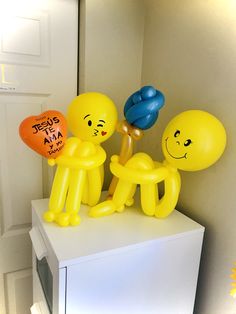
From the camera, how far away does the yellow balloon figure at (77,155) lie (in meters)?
0.84

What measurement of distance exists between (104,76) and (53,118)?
469 millimetres

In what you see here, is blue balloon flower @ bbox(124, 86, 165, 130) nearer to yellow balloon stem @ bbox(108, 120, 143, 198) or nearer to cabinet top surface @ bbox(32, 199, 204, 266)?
yellow balloon stem @ bbox(108, 120, 143, 198)

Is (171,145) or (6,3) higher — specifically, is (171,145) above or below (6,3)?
below

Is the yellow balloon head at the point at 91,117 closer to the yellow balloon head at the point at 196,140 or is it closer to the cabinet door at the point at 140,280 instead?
the yellow balloon head at the point at 196,140

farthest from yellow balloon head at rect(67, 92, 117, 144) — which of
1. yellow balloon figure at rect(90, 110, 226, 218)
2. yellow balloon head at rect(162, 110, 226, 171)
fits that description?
yellow balloon head at rect(162, 110, 226, 171)

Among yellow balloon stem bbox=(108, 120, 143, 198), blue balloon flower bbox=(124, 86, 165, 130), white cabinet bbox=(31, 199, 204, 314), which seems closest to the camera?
white cabinet bbox=(31, 199, 204, 314)

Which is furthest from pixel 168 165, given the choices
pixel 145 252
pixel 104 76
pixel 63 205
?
pixel 104 76

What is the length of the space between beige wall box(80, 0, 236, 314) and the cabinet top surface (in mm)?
120

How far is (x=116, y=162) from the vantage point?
930 mm

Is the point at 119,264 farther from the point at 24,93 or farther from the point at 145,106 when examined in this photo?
the point at 24,93

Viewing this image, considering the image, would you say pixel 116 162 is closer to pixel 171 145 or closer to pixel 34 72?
pixel 171 145

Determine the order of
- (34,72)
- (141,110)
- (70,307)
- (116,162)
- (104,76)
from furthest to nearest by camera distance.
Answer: (104,76) → (34,72) → (116,162) → (141,110) → (70,307)

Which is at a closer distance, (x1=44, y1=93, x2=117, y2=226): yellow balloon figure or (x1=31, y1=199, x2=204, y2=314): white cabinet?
(x1=31, y1=199, x2=204, y2=314): white cabinet

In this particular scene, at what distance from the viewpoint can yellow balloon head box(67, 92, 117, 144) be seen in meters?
0.86
